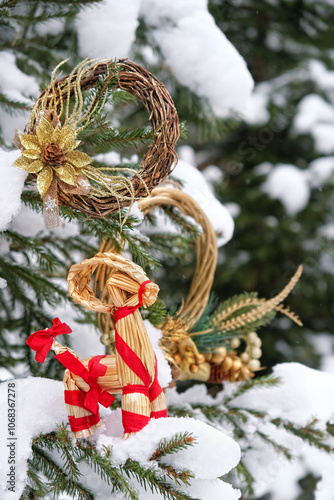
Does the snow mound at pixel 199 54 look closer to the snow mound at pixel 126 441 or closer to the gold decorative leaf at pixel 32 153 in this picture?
the gold decorative leaf at pixel 32 153

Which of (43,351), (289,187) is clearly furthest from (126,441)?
(289,187)

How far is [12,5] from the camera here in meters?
0.86

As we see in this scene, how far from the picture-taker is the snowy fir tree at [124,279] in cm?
66

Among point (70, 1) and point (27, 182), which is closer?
point (27, 182)

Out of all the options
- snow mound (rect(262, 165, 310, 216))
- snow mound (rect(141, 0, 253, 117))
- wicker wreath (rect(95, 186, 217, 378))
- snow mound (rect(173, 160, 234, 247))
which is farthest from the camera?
snow mound (rect(262, 165, 310, 216))

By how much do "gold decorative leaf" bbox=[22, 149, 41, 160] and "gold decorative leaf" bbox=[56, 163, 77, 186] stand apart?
3 cm

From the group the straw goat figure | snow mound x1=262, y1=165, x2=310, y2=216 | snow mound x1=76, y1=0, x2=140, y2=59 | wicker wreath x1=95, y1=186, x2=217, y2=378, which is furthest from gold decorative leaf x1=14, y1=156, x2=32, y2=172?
snow mound x1=262, y1=165, x2=310, y2=216

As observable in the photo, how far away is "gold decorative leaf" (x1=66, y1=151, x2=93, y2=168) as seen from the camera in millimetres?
676

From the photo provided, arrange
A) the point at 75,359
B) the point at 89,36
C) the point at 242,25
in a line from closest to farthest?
the point at 75,359 < the point at 89,36 < the point at 242,25

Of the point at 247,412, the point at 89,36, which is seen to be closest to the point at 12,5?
the point at 89,36

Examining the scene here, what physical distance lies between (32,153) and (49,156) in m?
0.02

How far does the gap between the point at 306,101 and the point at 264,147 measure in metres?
0.41

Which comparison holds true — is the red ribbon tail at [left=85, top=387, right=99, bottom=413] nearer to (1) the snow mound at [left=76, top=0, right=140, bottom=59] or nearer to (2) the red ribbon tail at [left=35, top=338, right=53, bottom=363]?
(2) the red ribbon tail at [left=35, top=338, right=53, bottom=363]

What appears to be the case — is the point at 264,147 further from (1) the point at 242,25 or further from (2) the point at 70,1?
(2) the point at 70,1
